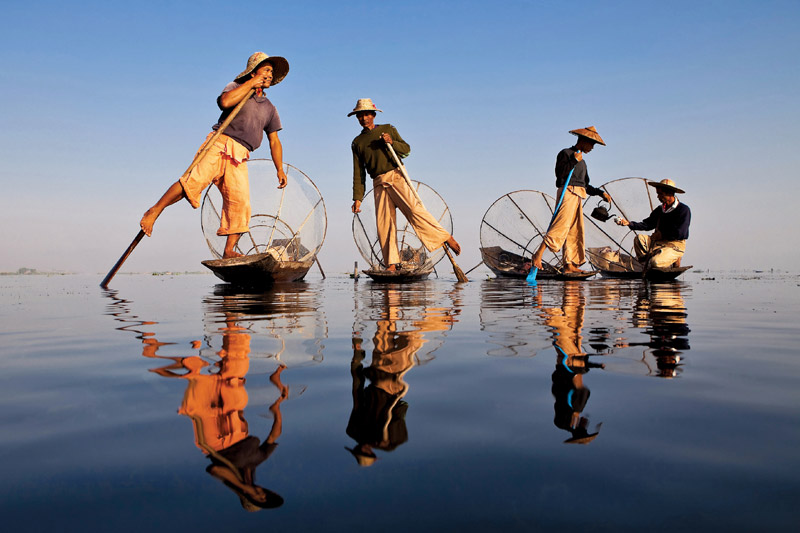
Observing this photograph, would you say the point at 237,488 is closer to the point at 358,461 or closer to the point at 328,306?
the point at 358,461

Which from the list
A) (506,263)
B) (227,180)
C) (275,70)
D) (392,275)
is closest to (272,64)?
(275,70)

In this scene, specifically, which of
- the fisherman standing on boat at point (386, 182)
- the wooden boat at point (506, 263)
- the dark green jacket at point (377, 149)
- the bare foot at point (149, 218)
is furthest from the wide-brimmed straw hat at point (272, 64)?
the wooden boat at point (506, 263)

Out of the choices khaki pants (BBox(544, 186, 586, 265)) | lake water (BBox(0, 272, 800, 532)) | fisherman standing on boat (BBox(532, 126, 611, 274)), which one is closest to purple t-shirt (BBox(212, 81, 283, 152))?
fisherman standing on boat (BBox(532, 126, 611, 274))

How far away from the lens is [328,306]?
4.63 meters

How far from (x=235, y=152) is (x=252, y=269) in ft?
5.79

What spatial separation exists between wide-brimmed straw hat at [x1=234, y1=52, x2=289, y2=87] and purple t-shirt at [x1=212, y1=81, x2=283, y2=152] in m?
0.22

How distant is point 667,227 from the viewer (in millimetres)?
9727

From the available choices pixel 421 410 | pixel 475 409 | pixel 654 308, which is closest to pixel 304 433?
pixel 421 410

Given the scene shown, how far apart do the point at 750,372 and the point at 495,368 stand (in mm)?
872

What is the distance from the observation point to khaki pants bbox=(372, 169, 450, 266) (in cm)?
941

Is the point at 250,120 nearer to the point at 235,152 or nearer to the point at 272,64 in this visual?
the point at 235,152

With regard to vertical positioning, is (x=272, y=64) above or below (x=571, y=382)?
above

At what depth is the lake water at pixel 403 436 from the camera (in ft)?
2.62

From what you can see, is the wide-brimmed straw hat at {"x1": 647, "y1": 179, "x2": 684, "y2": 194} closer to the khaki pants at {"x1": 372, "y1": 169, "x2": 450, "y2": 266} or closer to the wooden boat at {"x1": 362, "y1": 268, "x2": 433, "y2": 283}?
the khaki pants at {"x1": 372, "y1": 169, "x2": 450, "y2": 266}
